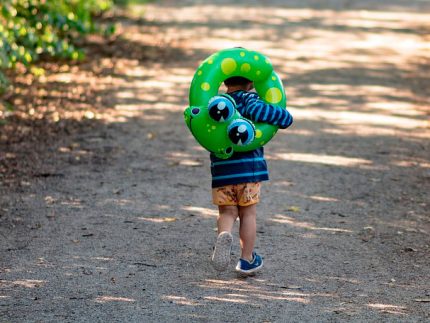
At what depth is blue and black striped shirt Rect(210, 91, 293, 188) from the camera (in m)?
5.95

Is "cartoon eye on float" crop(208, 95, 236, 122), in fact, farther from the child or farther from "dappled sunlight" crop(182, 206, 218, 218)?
"dappled sunlight" crop(182, 206, 218, 218)

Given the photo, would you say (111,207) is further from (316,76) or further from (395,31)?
(395,31)

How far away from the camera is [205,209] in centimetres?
762

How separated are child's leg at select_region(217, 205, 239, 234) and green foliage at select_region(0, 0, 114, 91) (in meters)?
4.18

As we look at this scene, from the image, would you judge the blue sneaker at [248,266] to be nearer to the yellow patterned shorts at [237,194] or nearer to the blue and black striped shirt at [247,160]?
the yellow patterned shorts at [237,194]

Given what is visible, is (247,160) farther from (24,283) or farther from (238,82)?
(24,283)

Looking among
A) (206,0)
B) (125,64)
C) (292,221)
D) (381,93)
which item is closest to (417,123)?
(381,93)

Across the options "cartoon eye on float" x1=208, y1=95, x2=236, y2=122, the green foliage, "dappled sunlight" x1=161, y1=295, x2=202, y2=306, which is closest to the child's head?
"cartoon eye on float" x1=208, y1=95, x2=236, y2=122

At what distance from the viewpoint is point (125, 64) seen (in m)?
14.5

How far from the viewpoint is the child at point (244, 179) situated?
235 inches

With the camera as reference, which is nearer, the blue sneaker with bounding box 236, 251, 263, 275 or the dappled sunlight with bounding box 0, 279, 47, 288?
the dappled sunlight with bounding box 0, 279, 47, 288

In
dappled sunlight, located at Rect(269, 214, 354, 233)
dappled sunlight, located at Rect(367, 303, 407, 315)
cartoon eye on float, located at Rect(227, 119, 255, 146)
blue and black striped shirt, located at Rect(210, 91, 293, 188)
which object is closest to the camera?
dappled sunlight, located at Rect(367, 303, 407, 315)

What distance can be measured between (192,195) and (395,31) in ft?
36.6

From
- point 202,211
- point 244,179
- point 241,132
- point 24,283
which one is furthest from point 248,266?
point 202,211
